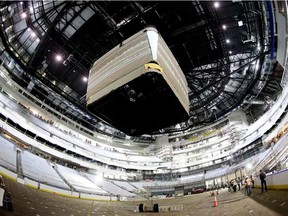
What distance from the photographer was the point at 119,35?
1620 centimetres

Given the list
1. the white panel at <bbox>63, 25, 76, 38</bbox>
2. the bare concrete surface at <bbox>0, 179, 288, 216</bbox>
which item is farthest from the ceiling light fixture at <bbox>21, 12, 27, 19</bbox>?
the bare concrete surface at <bbox>0, 179, 288, 216</bbox>

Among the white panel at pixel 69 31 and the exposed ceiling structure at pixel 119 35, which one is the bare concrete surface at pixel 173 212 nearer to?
the exposed ceiling structure at pixel 119 35

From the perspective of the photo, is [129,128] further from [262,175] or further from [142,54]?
[262,175]

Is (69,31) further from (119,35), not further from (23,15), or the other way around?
(119,35)

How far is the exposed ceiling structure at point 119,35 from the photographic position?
1516cm

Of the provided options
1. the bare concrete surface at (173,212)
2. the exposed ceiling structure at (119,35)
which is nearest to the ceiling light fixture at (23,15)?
the exposed ceiling structure at (119,35)

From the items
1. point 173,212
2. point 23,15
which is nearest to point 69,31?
point 23,15

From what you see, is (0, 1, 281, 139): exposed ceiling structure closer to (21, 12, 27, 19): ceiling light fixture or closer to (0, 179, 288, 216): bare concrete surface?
(21, 12, 27, 19): ceiling light fixture

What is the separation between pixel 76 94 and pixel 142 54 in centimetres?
1901

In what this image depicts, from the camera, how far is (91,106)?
8.74 m

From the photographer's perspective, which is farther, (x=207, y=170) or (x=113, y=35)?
(x=207, y=170)

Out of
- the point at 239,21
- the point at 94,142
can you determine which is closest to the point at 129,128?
the point at 239,21

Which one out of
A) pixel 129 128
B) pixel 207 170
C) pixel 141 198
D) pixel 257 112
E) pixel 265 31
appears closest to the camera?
pixel 129 128

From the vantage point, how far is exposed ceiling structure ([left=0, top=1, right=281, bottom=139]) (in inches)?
597
